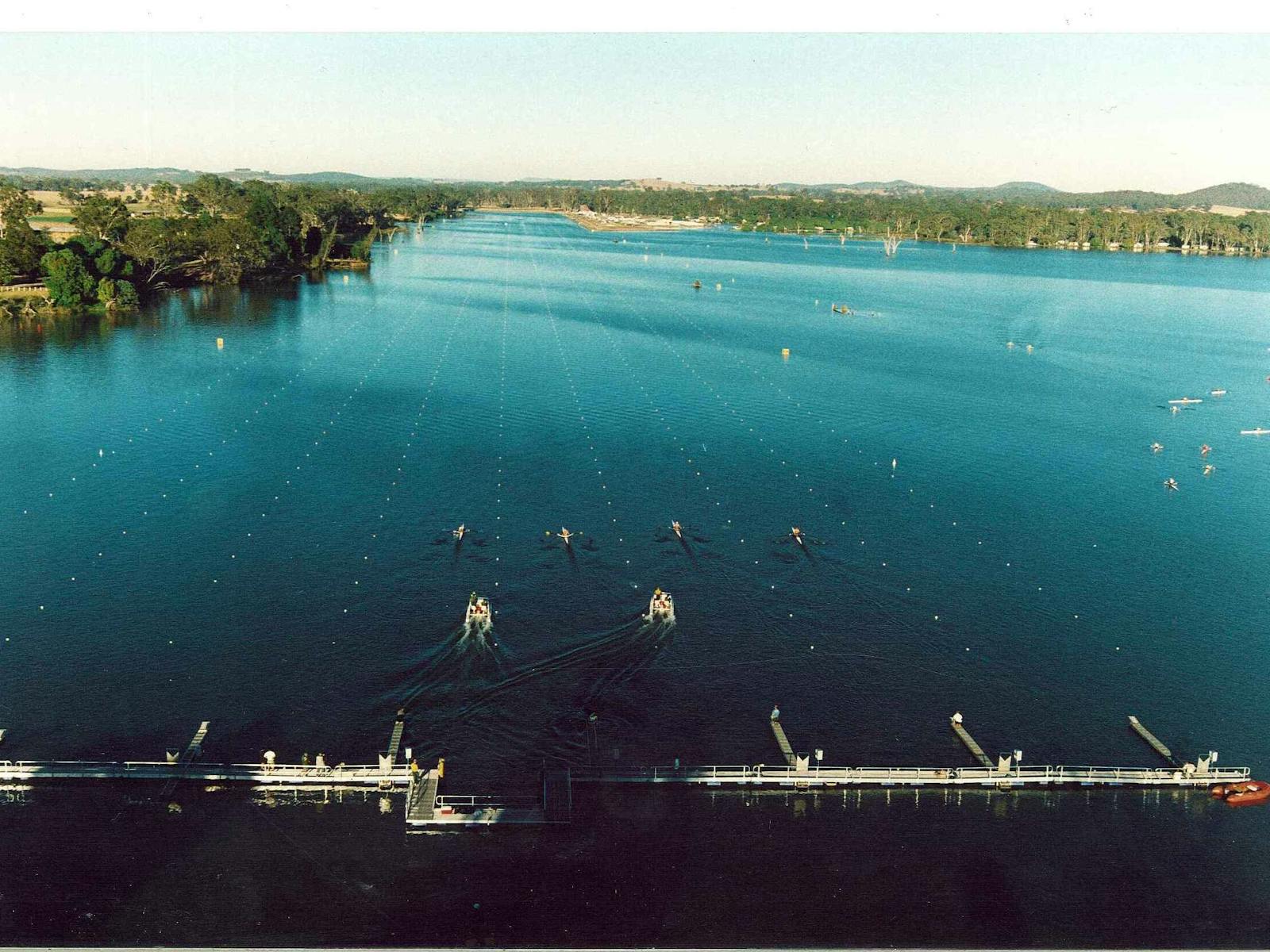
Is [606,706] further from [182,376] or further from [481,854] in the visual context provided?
[182,376]

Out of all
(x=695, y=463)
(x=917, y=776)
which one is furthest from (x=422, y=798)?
(x=695, y=463)

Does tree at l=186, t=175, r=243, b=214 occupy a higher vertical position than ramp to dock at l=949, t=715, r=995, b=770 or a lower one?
higher

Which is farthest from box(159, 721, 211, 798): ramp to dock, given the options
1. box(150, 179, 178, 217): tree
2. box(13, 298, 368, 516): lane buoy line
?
box(150, 179, 178, 217): tree

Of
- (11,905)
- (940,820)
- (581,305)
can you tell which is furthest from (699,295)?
(11,905)

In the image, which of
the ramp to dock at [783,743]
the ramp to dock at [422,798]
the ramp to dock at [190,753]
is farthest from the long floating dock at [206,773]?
the ramp to dock at [783,743]

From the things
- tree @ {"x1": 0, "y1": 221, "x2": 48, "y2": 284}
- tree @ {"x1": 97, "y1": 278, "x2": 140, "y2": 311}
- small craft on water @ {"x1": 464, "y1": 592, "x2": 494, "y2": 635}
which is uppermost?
tree @ {"x1": 0, "y1": 221, "x2": 48, "y2": 284}

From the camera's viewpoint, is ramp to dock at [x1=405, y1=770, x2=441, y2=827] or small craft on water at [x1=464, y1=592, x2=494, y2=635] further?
small craft on water at [x1=464, y1=592, x2=494, y2=635]

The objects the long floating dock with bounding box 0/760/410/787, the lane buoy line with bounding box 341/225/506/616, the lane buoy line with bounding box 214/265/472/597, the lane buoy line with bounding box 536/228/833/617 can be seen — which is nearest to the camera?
the long floating dock with bounding box 0/760/410/787

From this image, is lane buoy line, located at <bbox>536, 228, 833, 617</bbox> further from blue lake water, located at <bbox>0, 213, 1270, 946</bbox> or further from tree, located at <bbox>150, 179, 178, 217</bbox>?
tree, located at <bbox>150, 179, 178, 217</bbox>
